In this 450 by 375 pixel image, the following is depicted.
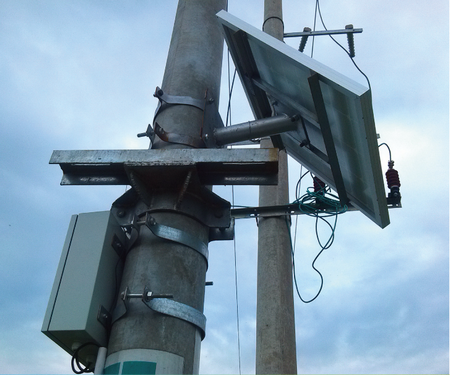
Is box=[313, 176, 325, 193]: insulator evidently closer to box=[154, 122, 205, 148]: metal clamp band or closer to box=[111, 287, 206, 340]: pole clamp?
box=[154, 122, 205, 148]: metal clamp band

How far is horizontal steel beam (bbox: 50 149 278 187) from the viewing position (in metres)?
2.73

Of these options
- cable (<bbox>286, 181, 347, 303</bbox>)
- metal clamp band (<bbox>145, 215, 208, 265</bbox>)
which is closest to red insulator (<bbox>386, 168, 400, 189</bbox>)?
cable (<bbox>286, 181, 347, 303</bbox>)

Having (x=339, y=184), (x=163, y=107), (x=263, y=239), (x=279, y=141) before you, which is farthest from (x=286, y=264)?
(x=163, y=107)

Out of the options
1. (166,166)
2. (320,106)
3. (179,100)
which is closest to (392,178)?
(320,106)

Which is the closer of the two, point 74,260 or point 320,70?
point 74,260

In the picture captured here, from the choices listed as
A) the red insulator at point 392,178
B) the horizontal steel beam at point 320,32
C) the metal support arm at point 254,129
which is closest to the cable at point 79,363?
the metal support arm at point 254,129

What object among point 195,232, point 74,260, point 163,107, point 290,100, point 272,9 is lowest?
point 74,260

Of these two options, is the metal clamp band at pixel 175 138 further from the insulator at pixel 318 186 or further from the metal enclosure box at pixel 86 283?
the insulator at pixel 318 186

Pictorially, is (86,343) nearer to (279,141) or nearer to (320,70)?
(320,70)

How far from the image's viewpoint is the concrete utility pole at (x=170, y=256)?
7.75 feet

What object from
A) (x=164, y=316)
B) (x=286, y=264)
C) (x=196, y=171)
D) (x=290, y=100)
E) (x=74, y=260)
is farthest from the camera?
(x=286, y=264)

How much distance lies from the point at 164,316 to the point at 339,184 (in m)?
2.36

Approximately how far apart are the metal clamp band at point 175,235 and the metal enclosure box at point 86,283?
0.88ft

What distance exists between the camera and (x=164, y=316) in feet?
7.95
